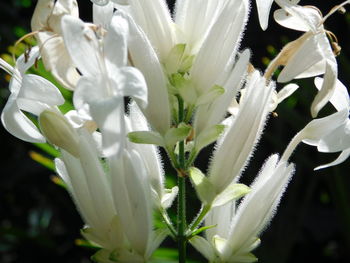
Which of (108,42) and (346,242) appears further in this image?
(346,242)

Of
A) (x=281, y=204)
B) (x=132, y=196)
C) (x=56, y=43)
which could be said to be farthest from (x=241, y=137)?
(x=281, y=204)

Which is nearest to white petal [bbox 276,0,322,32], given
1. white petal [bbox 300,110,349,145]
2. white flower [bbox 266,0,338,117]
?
white flower [bbox 266,0,338,117]

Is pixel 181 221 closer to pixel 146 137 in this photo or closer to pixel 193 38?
pixel 146 137

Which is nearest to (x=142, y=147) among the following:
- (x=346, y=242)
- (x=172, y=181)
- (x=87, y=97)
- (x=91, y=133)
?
(x=91, y=133)

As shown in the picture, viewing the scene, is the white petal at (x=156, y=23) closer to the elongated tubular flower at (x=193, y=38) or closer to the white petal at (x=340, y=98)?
the elongated tubular flower at (x=193, y=38)

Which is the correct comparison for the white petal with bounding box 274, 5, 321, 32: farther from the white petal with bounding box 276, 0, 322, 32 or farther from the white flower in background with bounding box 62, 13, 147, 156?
the white flower in background with bounding box 62, 13, 147, 156

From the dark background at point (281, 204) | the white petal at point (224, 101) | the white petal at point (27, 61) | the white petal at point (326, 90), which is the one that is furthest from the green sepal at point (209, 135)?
the dark background at point (281, 204)

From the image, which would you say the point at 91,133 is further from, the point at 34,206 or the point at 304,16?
the point at 34,206
